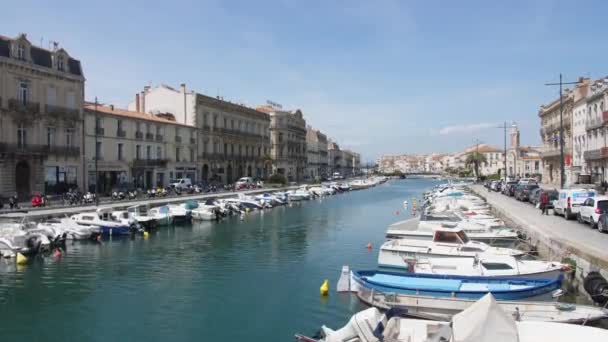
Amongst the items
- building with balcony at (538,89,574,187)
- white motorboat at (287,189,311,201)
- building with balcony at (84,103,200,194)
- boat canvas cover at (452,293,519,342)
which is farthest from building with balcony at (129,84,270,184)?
boat canvas cover at (452,293,519,342)

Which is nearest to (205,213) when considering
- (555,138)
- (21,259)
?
(21,259)

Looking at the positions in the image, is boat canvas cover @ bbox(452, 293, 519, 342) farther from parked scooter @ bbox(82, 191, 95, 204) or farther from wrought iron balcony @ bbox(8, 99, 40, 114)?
wrought iron balcony @ bbox(8, 99, 40, 114)

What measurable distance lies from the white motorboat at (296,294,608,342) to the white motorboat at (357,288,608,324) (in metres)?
1.84

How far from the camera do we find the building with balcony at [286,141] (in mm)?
104812

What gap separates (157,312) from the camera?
16.8m

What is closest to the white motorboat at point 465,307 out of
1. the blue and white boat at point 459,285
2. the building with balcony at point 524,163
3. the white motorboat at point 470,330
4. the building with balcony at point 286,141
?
the blue and white boat at point 459,285

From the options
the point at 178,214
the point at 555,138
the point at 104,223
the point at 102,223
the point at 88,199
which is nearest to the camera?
the point at 102,223

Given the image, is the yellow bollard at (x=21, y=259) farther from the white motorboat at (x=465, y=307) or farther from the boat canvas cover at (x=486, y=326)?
the boat canvas cover at (x=486, y=326)

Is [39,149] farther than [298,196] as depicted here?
No

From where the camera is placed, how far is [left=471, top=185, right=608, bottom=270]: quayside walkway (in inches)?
687

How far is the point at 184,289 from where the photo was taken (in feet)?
65.6

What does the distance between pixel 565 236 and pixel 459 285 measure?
918 centimetres

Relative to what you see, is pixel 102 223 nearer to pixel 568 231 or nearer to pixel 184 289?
pixel 184 289

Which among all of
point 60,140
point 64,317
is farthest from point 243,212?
point 64,317
